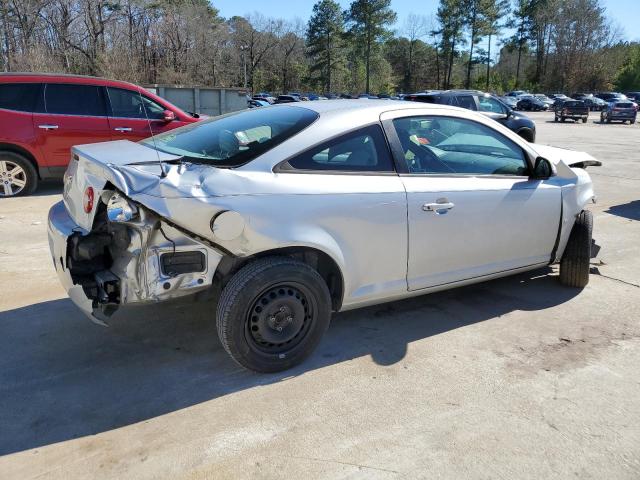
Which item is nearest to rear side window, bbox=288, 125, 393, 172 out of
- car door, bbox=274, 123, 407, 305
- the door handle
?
car door, bbox=274, 123, 407, 305

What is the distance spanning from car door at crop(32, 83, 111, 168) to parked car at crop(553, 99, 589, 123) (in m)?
34.7

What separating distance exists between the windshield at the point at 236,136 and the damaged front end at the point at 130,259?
528 mm

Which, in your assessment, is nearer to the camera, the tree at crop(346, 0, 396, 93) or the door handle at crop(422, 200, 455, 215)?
the door handle at crop(422, 200, 455, 215)

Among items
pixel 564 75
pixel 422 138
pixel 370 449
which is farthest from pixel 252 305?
pixel 564 75

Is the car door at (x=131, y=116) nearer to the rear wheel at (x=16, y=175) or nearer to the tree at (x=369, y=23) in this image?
the rear wheel at (x=16, y=175)

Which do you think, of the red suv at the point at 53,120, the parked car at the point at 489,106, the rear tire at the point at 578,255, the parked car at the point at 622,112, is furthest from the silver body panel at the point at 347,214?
the parked car at the point at 622,112

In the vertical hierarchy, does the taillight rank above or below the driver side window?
below

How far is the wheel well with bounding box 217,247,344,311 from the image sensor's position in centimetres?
293

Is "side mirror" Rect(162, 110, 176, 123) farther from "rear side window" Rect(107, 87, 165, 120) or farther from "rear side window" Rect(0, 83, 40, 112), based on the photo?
"rear side window" Rect(0, 83, 40, 112)

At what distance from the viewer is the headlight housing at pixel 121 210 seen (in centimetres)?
267

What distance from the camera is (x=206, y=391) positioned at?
117 inches

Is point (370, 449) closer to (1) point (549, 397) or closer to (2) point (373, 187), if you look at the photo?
(1) point (549, 397)

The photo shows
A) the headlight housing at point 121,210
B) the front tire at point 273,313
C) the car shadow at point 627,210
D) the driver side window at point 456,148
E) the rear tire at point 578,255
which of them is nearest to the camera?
the headlight housing at point 121,210

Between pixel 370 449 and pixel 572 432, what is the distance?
1.04 metres
